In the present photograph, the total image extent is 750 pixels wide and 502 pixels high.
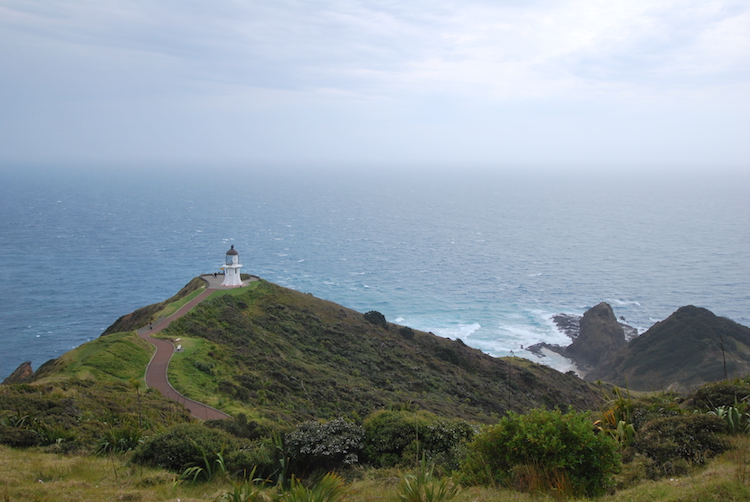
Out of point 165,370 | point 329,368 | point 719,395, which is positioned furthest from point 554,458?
point 329,368

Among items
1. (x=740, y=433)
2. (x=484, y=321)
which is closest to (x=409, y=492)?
(x=740, y=433)

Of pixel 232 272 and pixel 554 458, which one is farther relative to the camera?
pixel 232 272

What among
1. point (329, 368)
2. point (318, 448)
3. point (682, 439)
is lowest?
point (329, 368)

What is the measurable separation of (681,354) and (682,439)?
42747mm

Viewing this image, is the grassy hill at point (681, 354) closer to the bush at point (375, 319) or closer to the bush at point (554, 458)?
the bush at point (375, 319)

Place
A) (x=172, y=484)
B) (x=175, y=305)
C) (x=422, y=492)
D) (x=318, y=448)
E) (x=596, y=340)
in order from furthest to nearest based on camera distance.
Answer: (x=596, y=340) < (x=175, y=305) < (x=318, y=448) < (x=172, y=484) < (x=422, y=492)

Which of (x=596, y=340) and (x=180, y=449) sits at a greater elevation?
(x=180, y=449)

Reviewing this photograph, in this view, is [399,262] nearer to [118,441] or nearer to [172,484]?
[118,441]

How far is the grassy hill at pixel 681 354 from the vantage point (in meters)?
45.2

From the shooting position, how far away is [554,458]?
10.4 metres

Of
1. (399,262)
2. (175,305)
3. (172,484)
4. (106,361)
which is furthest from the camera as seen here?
(399,262)

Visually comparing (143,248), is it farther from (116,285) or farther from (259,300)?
(259,300)

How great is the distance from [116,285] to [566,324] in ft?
206

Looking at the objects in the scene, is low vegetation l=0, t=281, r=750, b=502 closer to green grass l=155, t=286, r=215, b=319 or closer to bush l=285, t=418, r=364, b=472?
bush l=285, t=418, r=364, b=472
